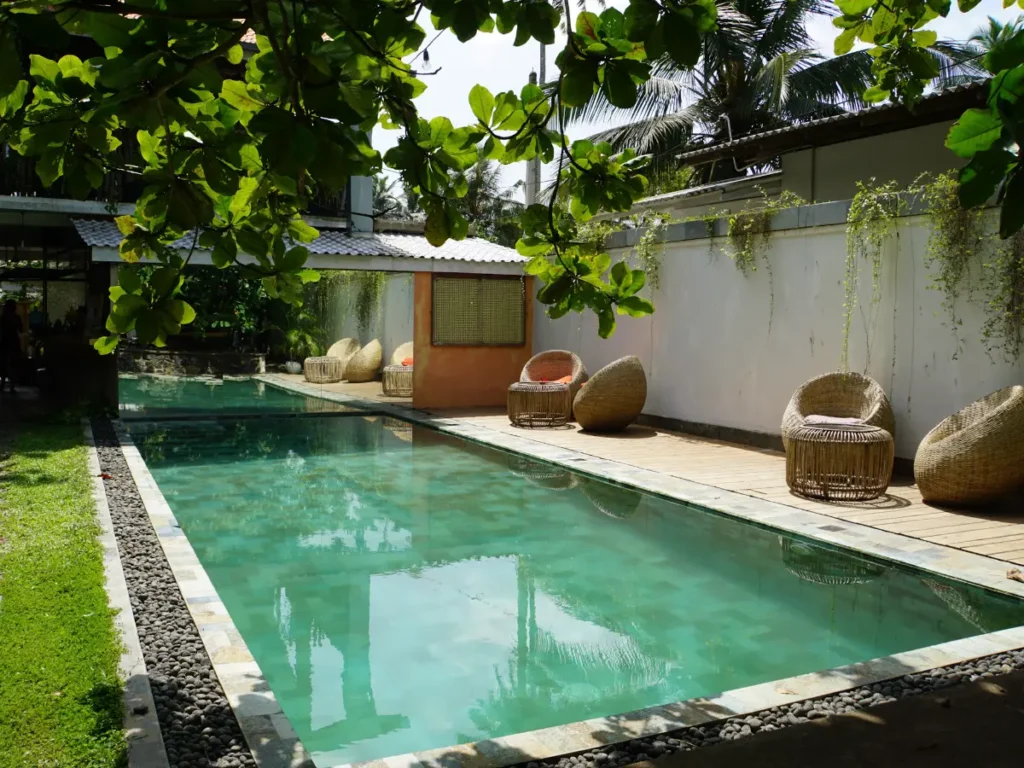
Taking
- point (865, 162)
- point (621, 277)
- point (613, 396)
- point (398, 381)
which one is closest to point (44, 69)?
point (621, 277)

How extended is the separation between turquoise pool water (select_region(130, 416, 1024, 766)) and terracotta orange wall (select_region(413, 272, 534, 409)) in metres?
6.17

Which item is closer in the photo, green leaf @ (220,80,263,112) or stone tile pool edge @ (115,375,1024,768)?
green leaf @ (220,80,263,112)

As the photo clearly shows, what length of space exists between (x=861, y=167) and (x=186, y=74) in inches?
443

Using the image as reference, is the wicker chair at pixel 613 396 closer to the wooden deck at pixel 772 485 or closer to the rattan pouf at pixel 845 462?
the wooden deck at pixel 772 485

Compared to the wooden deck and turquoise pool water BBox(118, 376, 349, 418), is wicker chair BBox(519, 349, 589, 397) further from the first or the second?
Result: turquoise pool water BBox(118, 376, 349, 418)

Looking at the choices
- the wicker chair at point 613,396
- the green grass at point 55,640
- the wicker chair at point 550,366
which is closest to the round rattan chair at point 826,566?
the green grass at point 55,640

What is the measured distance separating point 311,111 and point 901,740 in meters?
2.77

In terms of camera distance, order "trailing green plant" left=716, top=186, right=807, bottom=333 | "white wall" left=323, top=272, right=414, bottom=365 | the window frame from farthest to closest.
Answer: "white wall" left=323, top=272, right=414, bottom=365 → the window frame → "trailing green plant" left=716, top=186, right=807, bottom=333

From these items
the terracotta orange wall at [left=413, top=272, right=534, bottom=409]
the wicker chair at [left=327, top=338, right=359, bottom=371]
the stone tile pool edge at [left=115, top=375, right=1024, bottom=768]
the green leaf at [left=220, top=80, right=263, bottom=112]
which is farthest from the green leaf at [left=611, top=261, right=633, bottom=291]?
the wicker chair at [left=327, top=338, right=359, bottom=371]

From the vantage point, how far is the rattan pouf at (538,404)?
12367mm

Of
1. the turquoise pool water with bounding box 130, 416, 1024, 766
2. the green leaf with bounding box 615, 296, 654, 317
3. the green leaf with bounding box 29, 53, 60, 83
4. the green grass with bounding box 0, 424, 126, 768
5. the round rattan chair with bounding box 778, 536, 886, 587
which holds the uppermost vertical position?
the green leaf with bounding box 29, 53, 60, 83

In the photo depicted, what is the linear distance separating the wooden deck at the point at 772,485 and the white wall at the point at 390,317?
7.46 meters

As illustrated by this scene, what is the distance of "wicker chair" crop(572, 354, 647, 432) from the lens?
11508 millimetres

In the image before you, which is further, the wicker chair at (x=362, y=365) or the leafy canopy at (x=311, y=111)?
the wicker chair at (x=362, y=365)
